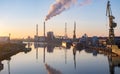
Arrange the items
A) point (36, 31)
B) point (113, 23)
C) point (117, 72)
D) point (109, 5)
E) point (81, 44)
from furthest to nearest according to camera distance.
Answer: point (36, 31) → point (81, 44) → point (109, 5) → point (113, 23) → point (117, 72)

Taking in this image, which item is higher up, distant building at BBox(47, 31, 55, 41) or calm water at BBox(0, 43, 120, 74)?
distant building at BBox(47, 31, 55, 41)

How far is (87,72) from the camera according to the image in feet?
103

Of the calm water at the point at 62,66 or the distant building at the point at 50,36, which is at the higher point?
the distant building at the point at 50,36

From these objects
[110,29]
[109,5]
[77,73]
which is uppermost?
[109,5]

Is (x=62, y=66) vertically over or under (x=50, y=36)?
under

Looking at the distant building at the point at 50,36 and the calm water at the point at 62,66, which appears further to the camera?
the distant building at the point at 50,36

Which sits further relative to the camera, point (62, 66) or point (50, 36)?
point (50, 36)

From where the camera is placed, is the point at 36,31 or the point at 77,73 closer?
the point at 77,73

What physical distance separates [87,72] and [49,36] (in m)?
146

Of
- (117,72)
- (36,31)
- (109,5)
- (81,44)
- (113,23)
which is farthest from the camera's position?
(36,31)

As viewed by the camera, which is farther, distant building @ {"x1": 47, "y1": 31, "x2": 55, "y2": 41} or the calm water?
distant building @ {"x1": 47, "y1": 31, "x2": 55, "y2": 41}

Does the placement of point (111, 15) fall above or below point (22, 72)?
above

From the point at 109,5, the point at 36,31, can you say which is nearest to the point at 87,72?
the point at 109,5

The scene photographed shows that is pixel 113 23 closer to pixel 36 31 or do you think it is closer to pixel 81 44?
pixel 81 44
